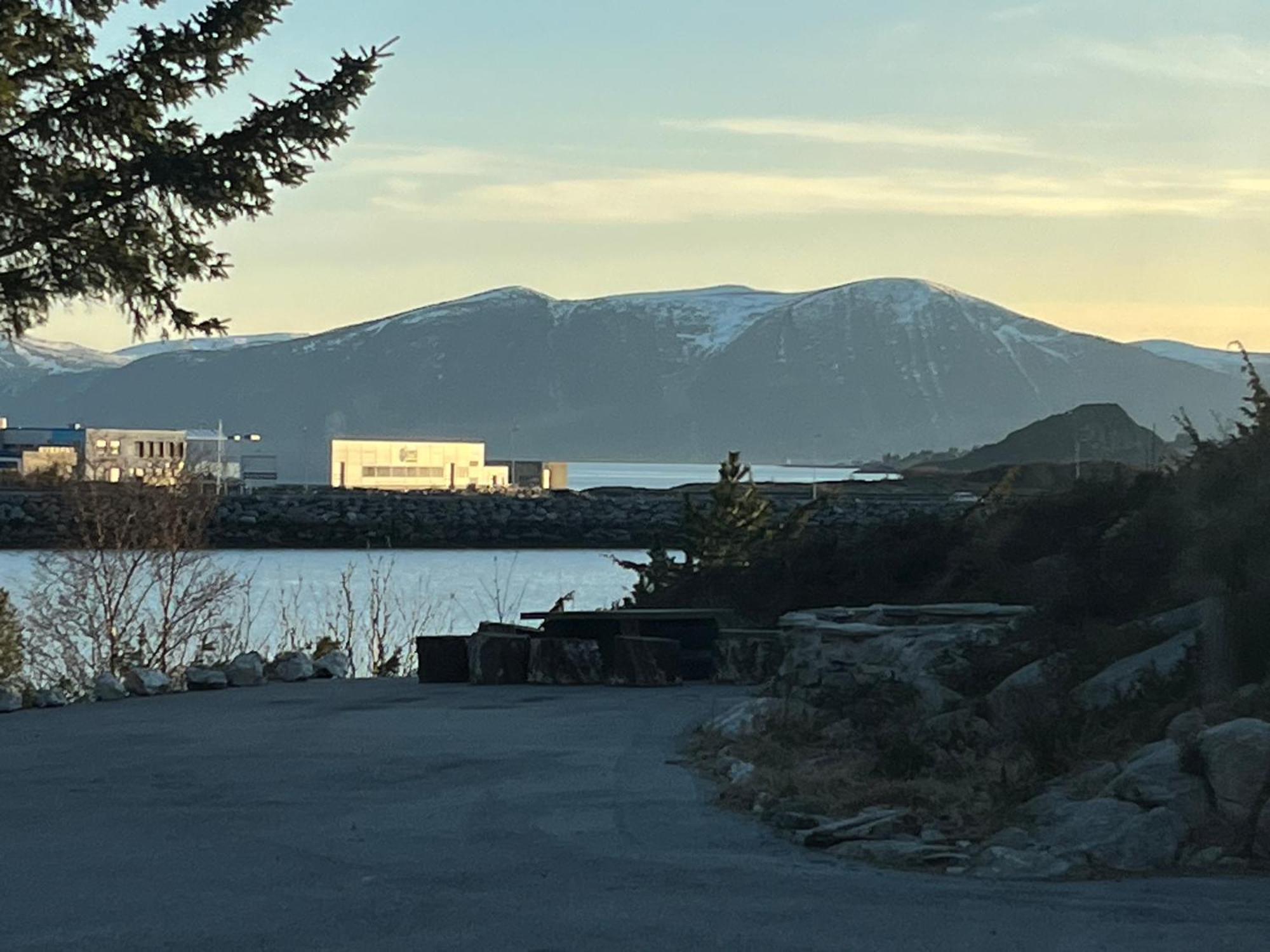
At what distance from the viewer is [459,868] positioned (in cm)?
895

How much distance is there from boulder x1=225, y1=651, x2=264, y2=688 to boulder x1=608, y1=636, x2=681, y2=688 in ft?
12.1

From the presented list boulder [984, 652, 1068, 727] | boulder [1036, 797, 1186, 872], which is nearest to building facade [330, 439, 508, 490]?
boulder [984, 652, 1068, 727]

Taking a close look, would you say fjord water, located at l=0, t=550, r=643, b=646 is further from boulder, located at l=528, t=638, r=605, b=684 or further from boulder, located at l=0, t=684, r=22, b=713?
boulder, located at l=0, t=684, r=22, b=713

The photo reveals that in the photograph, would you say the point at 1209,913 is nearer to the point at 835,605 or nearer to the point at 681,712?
the point at 681,712

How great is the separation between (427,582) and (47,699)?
2910 centimetres

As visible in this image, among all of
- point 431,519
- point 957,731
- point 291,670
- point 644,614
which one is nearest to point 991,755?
point 957,731

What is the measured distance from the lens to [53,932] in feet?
25.2

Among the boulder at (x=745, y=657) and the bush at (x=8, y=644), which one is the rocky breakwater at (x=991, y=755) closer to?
the boulder at (x=745, y=657)

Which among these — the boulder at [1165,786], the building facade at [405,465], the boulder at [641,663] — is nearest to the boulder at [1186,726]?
the boulder at [1165,786]

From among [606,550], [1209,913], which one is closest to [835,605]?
[1209,913]

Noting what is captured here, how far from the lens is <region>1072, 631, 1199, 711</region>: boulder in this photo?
39.7 ft

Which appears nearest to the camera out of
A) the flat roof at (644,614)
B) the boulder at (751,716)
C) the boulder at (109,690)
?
the boulder at (751,716)

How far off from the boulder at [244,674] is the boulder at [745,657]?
4759 mm

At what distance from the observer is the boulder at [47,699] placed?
1806cm
